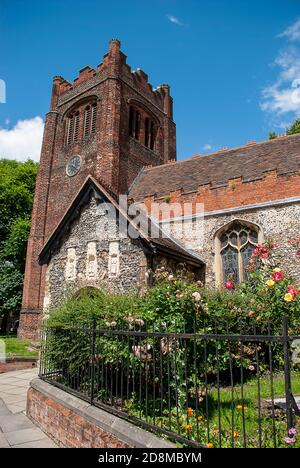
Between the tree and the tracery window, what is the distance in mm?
16878

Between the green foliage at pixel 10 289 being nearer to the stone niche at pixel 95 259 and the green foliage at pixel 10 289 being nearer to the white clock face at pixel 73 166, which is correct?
the white clock face at pixel 73 166

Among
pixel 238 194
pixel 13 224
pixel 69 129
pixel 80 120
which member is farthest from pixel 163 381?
pixel 13 224

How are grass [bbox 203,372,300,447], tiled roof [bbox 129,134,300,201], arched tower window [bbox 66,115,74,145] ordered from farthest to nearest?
1. arched tower window [bbox 66,115,74,145]
2. tiled roof [bbox 129,134,300,201]
3. grass [bbox 203,372,300,447]

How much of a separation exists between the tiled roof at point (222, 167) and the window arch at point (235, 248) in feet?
6.76

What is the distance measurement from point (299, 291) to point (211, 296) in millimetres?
2598

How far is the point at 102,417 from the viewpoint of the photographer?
4211mm

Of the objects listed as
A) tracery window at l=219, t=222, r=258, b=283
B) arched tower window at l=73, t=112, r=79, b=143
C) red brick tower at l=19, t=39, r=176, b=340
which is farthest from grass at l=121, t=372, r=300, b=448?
arched tower window at l=73, t=112, r=79, b=143

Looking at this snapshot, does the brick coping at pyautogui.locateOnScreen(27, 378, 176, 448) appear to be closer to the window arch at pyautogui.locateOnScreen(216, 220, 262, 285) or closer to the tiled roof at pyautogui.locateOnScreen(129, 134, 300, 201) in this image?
the window arch at pyautogui.locateOnScreen(216, 220, 262, 285)

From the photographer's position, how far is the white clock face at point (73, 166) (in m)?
20.3

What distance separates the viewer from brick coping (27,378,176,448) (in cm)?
347

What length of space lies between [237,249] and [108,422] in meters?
9.38

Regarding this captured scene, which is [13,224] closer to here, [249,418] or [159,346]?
[159,346]

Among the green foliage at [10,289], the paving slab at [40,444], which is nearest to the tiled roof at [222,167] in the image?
the paving slab at [40,444]

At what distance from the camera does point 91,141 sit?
2031 cm
